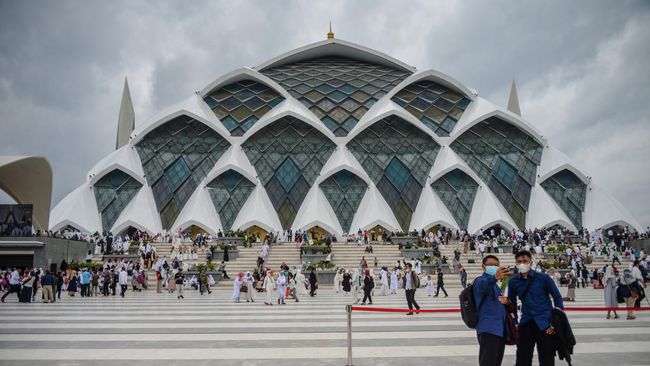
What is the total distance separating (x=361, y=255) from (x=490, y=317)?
23.6 m

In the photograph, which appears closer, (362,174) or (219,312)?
(219,312)

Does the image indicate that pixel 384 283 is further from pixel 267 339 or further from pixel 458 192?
pixel 458 192

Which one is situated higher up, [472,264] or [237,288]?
[472,264]

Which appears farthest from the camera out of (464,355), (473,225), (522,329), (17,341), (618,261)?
(473,225)

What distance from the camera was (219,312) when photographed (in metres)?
12.3

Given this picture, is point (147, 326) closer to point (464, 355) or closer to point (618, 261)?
point (464, 355)

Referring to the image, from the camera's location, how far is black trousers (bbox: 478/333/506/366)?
4.58 metres

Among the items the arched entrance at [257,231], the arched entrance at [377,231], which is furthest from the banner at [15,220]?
the arched entrance at [377,231]

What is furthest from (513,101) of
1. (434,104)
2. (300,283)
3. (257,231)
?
(300,283)

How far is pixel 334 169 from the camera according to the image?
39906 millimetres

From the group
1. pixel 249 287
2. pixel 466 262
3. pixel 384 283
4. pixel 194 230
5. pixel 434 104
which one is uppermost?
pixel 434 104

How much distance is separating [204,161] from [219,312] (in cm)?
3089

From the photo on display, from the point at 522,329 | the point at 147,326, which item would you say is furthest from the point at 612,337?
the point at 147,326

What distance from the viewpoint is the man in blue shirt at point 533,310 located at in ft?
15.9
